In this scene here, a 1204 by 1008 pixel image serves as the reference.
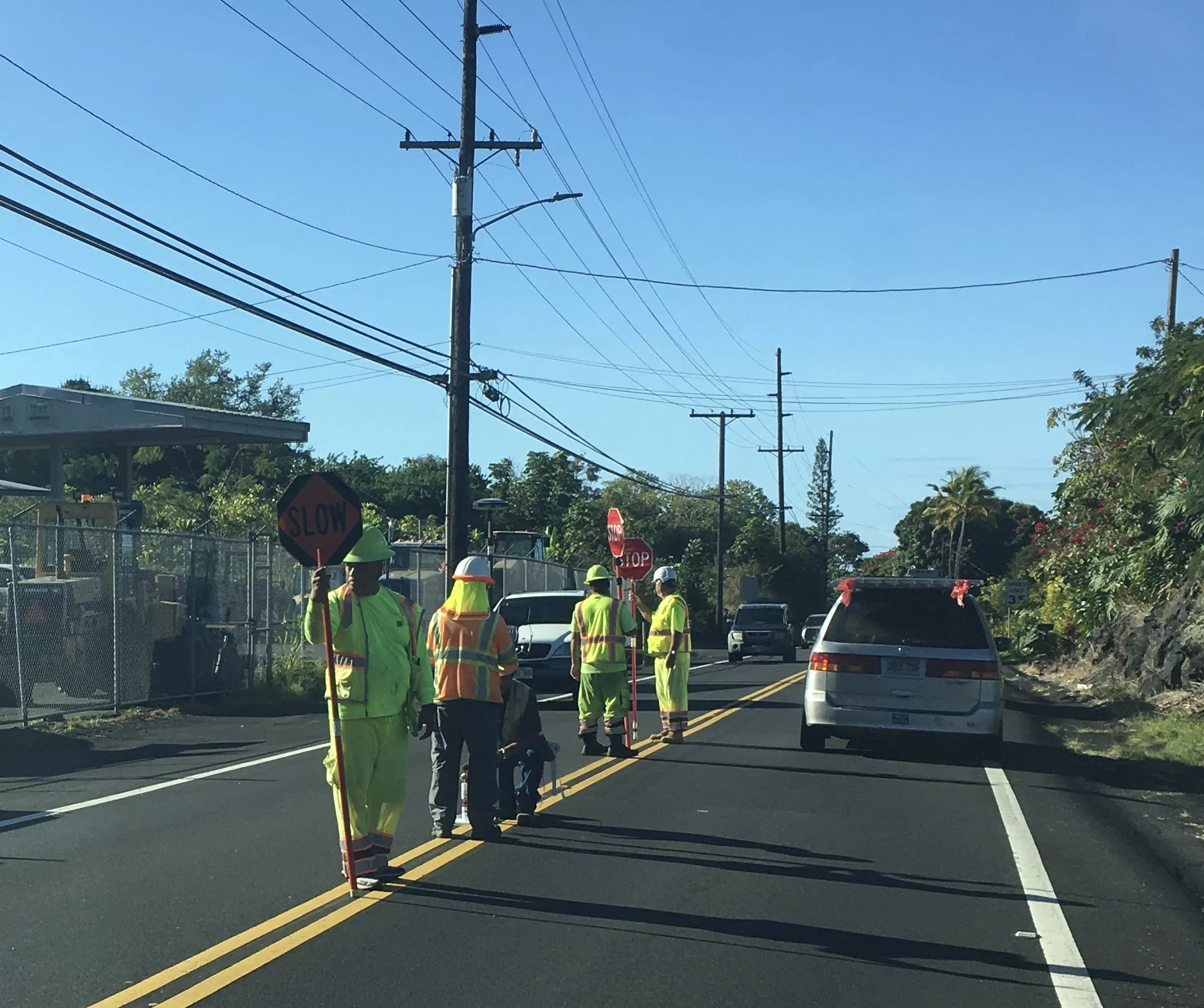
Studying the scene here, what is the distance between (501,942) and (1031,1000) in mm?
2368

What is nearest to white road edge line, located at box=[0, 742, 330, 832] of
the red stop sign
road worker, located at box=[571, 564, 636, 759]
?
road worker, located at box=[571, 564, 636, 759]

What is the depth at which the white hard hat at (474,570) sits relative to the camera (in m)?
9.08

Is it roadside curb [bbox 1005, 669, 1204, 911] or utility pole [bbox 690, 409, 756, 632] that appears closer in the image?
roadside curb [bbox 1005, 669, 1204, 911]

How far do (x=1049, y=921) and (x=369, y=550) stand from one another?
409 centimetres

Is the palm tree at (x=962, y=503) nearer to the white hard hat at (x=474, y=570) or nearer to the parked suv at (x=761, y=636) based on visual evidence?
the parked suv at (x=761, y=636)

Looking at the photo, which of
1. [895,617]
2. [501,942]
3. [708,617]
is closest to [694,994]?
[501,942]

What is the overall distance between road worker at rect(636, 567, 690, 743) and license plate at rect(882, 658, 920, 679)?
2140 mm

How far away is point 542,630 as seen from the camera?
21859mm

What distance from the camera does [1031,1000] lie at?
19.3 ft

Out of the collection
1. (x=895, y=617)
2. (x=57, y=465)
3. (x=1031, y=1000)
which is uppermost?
(x=57, y=465)

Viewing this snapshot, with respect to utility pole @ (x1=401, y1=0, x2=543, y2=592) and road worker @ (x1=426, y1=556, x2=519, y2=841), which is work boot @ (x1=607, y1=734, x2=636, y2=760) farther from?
utility pole @ (x1=401, y1=0, x2=543, y2=592)

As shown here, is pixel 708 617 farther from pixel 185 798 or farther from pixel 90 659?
pixel 185 798

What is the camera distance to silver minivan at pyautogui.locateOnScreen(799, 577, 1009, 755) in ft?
43.9

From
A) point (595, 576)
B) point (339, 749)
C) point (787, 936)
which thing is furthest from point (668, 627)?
A: point (787, 936)
